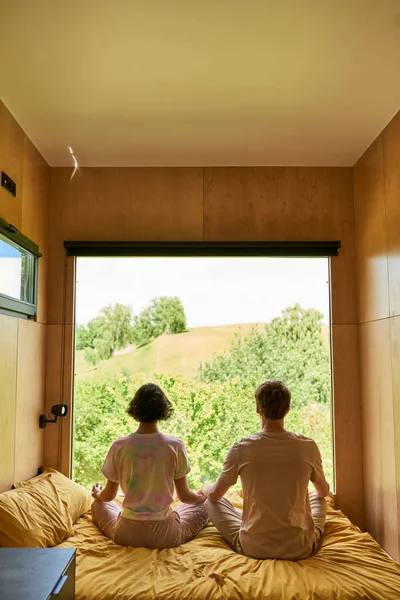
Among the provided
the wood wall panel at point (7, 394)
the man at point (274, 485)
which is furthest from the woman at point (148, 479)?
the wood wall panel at point (7, 394)

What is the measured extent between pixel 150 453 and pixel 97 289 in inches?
59.0

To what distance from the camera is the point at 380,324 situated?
10.6ft

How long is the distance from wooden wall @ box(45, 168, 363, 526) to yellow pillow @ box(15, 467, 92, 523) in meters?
0.77

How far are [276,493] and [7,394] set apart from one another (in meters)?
1.51

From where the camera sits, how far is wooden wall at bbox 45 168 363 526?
371 centimetres

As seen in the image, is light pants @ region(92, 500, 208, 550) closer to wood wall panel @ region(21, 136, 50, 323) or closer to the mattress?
the mattress

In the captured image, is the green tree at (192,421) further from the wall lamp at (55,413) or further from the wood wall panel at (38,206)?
the wood wall panel at (38,206)

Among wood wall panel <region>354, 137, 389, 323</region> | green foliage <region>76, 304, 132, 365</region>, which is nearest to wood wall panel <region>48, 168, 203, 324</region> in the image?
green foliage <region>76, 304, 132, 365</region>

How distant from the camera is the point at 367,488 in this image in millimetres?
3477

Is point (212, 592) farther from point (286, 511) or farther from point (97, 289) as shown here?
point (97, 289)

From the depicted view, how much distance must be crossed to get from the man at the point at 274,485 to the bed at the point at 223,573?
2.6 inches

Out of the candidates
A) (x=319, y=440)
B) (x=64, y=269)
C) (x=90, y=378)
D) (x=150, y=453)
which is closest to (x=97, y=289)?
(x=64, y=269)

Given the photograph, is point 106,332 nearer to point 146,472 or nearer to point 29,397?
point 29,397

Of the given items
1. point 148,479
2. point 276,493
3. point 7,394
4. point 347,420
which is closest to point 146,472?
point 148,479
